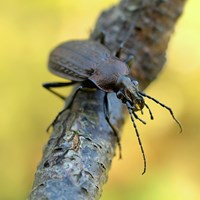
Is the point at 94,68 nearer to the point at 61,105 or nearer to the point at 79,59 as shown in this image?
the point at 79,59

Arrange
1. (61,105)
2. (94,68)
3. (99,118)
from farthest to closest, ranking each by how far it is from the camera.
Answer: (61,105) < (94,68) < (99,118)

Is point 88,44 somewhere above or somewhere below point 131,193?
above

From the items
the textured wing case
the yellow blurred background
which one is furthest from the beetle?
the yellow blurred background

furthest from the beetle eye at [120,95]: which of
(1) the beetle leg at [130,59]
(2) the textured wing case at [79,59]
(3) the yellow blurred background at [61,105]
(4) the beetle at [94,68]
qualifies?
(3) the yellow blurred background at [61,105]

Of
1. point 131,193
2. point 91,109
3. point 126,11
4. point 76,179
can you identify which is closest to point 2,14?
point 131,193

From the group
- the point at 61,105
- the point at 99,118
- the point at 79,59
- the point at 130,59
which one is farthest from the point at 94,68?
the point at 61,105

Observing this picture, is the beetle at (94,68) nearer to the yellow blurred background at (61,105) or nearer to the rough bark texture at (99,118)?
the rough bark texture at (99,118)

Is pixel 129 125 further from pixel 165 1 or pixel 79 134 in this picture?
pixel 79 134

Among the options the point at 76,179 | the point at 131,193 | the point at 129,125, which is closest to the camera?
the point at 76,179
